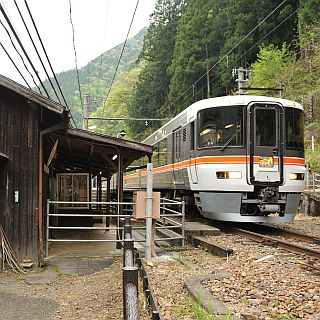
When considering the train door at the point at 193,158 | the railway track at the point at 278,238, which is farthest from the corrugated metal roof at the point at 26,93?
the train door at the point at 193,158

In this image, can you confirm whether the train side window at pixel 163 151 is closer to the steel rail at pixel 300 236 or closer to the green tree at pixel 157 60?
the steel rail at pixel 300 236

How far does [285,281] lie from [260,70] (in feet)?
88.8

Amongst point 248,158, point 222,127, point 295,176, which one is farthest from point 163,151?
point 295,176

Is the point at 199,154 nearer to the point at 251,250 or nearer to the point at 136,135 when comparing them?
the point at 251,250

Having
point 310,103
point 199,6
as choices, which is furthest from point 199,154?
point 199,6

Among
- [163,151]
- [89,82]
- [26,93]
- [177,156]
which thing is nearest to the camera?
[26,93]

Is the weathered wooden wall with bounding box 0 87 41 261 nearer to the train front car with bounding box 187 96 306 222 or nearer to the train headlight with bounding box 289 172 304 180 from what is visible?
the train front car with bounding box 187 96 306 222

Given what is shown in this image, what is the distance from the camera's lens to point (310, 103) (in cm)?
2866

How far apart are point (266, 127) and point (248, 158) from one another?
3.01 ft

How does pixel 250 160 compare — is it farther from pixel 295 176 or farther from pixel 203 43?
pixel 203 43

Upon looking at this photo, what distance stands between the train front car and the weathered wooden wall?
14.1 ft

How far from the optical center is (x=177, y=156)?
14234mm

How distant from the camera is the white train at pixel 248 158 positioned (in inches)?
426

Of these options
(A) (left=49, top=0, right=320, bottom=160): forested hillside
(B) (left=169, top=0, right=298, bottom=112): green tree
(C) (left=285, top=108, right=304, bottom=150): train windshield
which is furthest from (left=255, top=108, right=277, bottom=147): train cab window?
(B) (left=169, top=0, right=298, bottom=112): green tree
